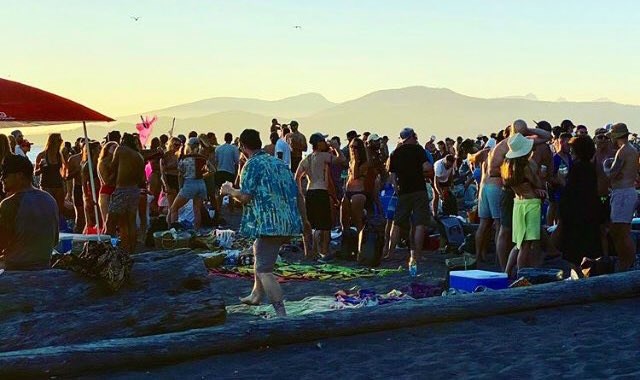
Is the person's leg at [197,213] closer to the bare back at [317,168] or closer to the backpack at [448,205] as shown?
the bare back at [317,168]

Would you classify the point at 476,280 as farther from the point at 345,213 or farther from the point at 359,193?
the point at 345,213

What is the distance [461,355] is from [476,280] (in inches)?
88.7

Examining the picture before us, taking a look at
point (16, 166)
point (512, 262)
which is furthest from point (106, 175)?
point (512, 262)

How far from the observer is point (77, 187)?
14.9m

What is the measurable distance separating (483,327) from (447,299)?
1.11ft

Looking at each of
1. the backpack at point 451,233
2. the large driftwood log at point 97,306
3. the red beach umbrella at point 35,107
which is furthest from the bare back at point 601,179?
the red beach umbrella at point 35,107

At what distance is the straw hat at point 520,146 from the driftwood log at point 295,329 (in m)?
2.20

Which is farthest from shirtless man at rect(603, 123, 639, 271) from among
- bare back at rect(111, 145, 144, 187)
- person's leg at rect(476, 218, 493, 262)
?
bare back at rect(111, 145, 144, 187)

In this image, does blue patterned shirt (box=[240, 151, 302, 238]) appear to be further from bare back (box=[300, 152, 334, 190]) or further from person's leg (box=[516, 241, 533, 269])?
bare back (box=[300, 152, 334, 190])

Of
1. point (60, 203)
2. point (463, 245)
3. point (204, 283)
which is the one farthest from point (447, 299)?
point (60, 203)

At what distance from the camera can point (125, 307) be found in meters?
6.78

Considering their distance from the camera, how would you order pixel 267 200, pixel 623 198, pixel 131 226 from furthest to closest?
pixel 131 226 < pixel 623 198 < pixel 267 200

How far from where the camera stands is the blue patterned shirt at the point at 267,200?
734cm

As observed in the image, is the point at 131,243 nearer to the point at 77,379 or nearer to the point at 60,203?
the point at 60,203
